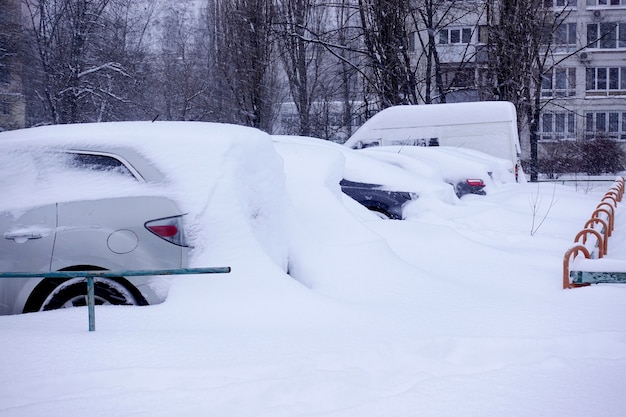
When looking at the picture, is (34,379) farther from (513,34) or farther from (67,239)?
(513,34)

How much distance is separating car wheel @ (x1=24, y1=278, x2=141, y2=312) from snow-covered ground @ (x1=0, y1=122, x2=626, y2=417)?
8.3 inches

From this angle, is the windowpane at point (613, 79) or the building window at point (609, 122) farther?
the windowpane at point (613, 79)

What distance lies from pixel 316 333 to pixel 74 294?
5.62 feet

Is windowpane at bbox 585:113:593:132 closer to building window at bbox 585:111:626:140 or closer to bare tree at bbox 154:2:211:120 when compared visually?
building window at bbox 585:111:626:140

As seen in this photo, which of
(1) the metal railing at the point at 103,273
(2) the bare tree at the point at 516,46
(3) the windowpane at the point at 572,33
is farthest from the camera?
(3) the windowpane at the point at 572,33

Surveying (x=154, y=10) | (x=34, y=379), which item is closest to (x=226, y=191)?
(x=34, y=379)

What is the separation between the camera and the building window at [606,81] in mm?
40406

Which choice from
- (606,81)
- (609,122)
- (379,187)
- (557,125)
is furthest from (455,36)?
(379,187)

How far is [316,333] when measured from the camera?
3768 mm

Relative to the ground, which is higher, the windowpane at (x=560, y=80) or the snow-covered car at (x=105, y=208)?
the windowpane at (x=560, y=80)

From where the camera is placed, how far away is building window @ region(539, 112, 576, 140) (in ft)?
129

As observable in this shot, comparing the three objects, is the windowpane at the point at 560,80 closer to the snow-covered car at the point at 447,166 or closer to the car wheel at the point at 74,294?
the snow-covered car at the point at 447,166

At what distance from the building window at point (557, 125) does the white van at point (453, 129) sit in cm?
2649

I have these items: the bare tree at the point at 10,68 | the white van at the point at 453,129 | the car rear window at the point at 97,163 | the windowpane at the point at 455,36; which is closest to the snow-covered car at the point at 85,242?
the car rear window at the point at 97,163
